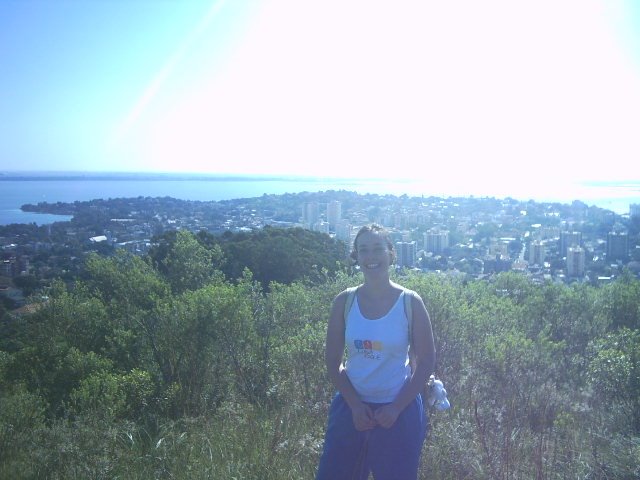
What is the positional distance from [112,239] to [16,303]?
27.5ft

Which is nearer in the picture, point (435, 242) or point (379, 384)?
point (379, 384)

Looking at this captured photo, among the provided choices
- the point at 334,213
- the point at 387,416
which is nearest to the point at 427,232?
the point at 334,213

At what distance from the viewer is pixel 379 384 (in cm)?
259

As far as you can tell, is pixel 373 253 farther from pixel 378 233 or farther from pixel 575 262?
pixel 575 262

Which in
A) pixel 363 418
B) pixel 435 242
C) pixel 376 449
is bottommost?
pixel 435 242

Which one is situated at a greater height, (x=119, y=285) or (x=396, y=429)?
(x=396, y=429)

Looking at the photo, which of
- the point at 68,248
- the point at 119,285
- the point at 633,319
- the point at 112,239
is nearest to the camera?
the point at 633,319

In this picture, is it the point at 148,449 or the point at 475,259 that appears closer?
the point at 148,449

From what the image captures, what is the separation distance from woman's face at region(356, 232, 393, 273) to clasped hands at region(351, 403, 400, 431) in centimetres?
69

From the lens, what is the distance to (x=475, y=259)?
15.4 m

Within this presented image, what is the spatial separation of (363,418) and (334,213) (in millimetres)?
18114

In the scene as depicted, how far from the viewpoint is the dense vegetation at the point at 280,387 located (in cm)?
313

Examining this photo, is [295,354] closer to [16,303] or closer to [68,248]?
[16,303]

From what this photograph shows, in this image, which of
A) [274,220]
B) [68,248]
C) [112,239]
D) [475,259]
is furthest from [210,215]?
[475,259]
